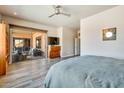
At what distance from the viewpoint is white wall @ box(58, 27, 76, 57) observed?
7.94 metres

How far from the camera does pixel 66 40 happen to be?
830 cm

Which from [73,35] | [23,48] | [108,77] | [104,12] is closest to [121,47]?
[104,12]

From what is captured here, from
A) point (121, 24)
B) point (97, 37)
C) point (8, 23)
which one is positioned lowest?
point (97, 37)

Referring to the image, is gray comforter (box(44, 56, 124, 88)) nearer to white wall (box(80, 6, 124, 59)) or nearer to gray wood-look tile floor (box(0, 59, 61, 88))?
gray wood-look tile floor (box(0, 59, 61, 88))

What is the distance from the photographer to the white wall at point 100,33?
12.5 feet

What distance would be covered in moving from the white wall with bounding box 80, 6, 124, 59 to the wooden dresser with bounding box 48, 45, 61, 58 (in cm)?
256

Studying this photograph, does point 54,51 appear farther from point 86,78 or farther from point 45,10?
point 86,78

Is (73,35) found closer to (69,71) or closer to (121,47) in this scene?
(121,47)

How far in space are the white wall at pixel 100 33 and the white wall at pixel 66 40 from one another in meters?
2.59

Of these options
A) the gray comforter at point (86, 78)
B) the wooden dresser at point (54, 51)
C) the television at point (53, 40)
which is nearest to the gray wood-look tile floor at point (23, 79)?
the gray comforter at point (86, 78)

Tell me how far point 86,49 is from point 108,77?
4124mm

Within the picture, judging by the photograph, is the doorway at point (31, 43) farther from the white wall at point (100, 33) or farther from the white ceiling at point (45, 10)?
the white wall at point (100, 33)

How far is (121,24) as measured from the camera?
12.3 feet

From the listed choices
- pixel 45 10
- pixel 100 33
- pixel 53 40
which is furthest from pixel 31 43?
pixel 100 33
